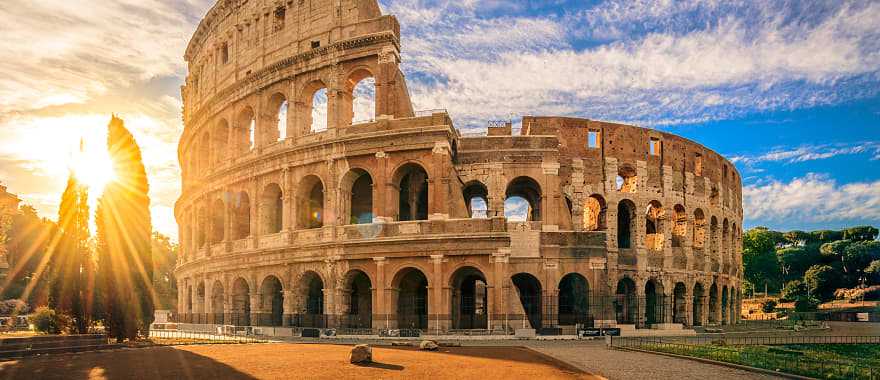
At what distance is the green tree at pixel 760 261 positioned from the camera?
81.2 meters

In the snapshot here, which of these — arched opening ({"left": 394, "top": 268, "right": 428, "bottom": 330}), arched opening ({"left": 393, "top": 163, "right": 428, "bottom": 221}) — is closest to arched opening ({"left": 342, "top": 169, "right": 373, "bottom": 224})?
arched opening ({"left": 393, "top": 163, "right": 428, "bottom": 221})

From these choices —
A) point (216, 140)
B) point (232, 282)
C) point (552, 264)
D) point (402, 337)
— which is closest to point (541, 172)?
point (552, 264)

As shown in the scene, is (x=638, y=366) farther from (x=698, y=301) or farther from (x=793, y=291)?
(x=793, y=291)

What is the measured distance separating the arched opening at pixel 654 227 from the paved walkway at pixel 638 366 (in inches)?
763

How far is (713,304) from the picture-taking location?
45.7 m

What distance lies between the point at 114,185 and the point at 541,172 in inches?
785

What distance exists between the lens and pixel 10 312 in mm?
43844

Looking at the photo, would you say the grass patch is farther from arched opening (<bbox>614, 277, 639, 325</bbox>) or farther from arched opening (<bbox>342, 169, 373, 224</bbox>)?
arched opening (<bbox>342, 169, 373, 224</bbox>)

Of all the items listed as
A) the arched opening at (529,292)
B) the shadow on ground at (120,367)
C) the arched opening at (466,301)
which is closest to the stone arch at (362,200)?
the arched opening at (466,301)

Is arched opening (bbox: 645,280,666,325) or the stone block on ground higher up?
the stone block on ground

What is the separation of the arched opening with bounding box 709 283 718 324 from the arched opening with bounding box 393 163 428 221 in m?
22.4

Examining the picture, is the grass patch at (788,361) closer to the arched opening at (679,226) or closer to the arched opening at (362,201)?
the arched opening at (679,226)

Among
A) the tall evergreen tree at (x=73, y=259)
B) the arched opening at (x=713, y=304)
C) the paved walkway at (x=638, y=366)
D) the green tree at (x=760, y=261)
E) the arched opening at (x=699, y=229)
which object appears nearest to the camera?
the paved walkway at (x=638, y=366)

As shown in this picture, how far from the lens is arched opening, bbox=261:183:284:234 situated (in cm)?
3669
